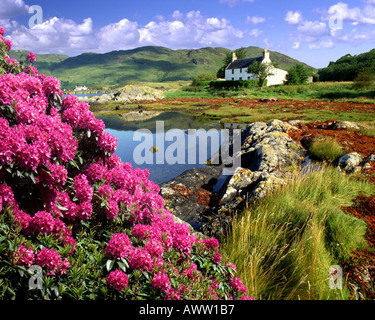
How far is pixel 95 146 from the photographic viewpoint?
3463mm

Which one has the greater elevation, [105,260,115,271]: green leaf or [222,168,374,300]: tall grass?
[105,260,115,271]: green leaf

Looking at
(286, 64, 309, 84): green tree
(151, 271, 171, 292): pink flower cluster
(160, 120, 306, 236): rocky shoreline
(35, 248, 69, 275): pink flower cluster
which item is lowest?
(160, 120, 306, 236): rocky shoreline

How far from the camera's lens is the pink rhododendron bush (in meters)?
2.49

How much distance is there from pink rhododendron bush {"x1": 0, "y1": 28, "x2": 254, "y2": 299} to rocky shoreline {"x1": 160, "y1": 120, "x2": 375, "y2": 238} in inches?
131

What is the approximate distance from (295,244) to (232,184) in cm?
432

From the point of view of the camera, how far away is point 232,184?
898 cm

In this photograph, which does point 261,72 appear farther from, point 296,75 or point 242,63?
point 242,63

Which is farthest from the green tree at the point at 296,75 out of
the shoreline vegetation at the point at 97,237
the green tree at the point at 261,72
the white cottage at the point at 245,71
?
the shoreline vegetation at the point at 97,237

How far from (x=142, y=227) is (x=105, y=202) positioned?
558 millimetres

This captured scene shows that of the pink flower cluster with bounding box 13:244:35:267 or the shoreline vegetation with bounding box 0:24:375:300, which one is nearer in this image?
the pink flower cluster with bounding box 13:244:35:267

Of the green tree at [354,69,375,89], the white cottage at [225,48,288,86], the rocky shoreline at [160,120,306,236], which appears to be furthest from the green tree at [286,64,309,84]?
the rocky shoreline at [160,120,306,236]

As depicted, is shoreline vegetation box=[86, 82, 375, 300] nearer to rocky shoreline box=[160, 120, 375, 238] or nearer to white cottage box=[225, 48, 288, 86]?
rocky shoreline box=[160, 120, 375, 238]
